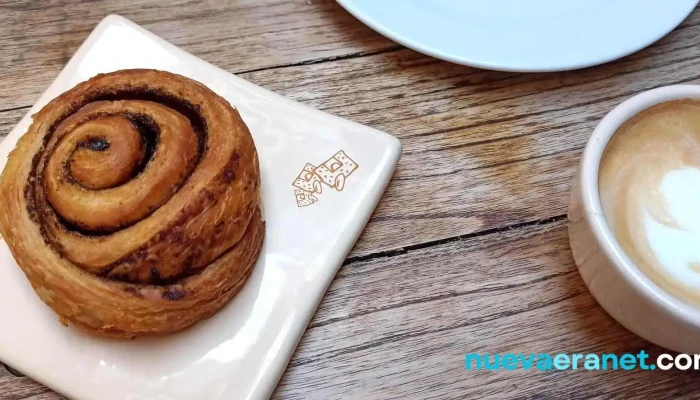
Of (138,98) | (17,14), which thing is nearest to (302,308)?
(138,98)

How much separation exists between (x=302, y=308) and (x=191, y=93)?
0.32 m

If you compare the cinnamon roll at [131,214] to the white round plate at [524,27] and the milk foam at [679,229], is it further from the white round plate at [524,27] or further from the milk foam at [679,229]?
the milk foam at [679,229]

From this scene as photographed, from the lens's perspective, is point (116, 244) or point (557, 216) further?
point (557, 216)

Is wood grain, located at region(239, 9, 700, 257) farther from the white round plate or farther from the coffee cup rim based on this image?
the coffee cup rim

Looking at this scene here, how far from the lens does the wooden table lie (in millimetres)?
915

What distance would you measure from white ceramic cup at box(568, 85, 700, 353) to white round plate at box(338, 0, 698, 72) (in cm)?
23

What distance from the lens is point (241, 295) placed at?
0.90 m

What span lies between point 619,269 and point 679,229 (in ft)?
0.48

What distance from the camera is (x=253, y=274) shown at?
36.1 inches

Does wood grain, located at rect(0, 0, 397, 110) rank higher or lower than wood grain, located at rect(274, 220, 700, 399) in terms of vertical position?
higher

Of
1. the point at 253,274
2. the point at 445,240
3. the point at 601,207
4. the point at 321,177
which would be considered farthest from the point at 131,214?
the point at 601,207

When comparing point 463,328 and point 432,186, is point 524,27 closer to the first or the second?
point 432,186

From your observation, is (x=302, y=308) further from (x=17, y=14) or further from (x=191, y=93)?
(x=17, y=14)

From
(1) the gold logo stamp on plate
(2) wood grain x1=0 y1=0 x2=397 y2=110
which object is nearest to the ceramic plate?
(1) the gold logo stamp on plate
